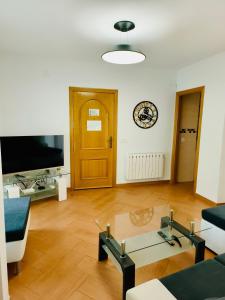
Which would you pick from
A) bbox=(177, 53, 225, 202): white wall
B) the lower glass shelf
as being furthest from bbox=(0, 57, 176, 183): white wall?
bbox=(177, 53, 225, 202): white wall

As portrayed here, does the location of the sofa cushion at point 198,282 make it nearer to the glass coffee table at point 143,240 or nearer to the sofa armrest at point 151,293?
the sofa armrest at point 151,293

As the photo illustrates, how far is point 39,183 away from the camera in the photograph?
12.0 ft

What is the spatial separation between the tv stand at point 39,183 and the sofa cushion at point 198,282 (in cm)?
261

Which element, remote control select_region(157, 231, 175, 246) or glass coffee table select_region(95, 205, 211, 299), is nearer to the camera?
glass coffee table select_region(95, 205, 211, 299)

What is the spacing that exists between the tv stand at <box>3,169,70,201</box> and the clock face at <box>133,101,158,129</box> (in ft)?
6.04

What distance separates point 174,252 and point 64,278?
3.28 ft

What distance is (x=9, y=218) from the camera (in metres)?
1.97

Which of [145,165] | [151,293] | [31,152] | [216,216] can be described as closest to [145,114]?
[145,165]

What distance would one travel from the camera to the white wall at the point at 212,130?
329 cm

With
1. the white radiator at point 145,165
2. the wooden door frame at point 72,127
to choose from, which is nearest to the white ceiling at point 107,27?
the wooden door frame at point 72,127

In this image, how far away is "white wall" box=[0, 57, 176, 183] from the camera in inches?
137

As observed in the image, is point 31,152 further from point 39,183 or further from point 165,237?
point 165,237

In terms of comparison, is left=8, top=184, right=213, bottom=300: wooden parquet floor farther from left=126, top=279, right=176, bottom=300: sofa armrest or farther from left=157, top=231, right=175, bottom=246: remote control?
left=126, top=279, right=176, bottom=300: sofa armrest

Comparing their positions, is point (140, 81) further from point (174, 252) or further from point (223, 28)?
point (174, 252)
